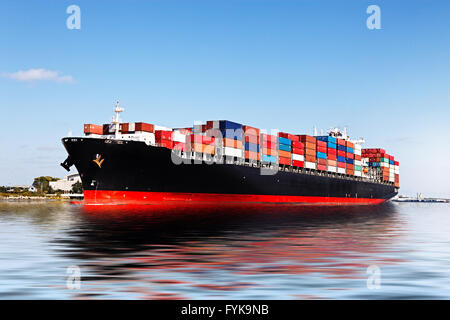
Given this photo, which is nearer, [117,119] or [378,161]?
[117,119]

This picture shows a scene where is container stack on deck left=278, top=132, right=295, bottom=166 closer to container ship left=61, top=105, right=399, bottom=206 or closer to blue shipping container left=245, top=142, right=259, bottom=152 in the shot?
container ship left=61, top=105, right=399, bottom=206

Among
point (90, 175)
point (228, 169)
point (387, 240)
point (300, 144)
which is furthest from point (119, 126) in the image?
point (387, 240)

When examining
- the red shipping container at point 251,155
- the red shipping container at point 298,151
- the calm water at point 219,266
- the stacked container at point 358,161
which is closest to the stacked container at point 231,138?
the red shipping container at point 251,155

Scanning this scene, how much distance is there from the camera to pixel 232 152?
6862 cm

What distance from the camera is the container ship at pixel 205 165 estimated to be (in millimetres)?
55344

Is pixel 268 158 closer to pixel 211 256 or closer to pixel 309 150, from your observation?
pixel 309 150

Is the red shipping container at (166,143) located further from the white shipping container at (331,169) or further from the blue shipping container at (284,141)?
the white shipping container at (331,169)

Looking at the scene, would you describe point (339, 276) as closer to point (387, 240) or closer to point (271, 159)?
point (387, 240)

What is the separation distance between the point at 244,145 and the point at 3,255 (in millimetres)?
57681

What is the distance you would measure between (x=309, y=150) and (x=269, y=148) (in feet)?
44.7

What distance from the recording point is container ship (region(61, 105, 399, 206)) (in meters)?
55.3

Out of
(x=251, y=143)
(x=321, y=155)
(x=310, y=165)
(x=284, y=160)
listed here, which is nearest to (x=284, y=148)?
(x=284, y=160)

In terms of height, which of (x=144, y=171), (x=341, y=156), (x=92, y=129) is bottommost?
(x=144, y=171)
